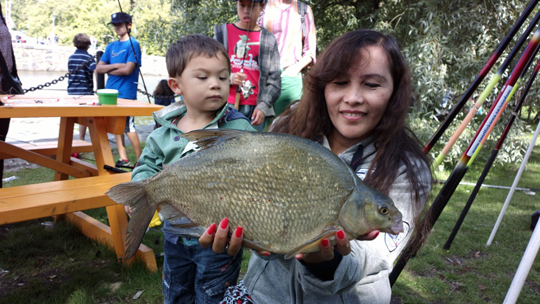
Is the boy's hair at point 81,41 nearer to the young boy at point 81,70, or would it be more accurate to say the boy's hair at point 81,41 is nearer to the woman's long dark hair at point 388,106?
the young boy at point 81,70

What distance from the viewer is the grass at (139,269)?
3355 millimetres

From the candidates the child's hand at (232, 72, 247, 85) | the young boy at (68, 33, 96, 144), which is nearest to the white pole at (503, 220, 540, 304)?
the child's hand at (232, 72, 247, 85)

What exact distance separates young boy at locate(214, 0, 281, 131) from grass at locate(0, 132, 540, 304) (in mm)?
1531

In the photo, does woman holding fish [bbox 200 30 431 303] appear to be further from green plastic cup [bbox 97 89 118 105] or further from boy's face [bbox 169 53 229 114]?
green plastic cup [bbox 97 89 118 105]

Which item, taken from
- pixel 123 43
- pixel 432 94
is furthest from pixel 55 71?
pixel 432 94

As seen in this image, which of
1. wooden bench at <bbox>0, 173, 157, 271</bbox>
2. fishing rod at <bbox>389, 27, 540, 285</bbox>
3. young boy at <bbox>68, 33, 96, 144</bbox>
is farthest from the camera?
young boy at <bbox>68, 33, 96, 144</bbox>

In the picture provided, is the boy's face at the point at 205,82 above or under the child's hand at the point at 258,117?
above

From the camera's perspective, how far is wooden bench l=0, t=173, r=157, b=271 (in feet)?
9.16

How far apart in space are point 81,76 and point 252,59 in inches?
227

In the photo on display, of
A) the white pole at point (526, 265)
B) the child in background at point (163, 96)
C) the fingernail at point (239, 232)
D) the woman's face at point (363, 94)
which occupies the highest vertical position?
the woman's face at point (363, 94)

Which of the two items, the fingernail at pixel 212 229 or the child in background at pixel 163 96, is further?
the child in background at pixel 163 96

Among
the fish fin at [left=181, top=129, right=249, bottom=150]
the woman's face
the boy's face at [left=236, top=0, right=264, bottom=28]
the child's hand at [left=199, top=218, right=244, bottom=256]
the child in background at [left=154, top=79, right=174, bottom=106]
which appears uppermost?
the boy's face at [left=236, top=0, right=264, bottom=28]

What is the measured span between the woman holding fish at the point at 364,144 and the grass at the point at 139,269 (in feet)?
6.31

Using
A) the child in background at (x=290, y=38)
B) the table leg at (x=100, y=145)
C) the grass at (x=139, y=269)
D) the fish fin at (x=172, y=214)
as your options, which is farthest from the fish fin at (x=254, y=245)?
the child in background at (x=290, y=38)
